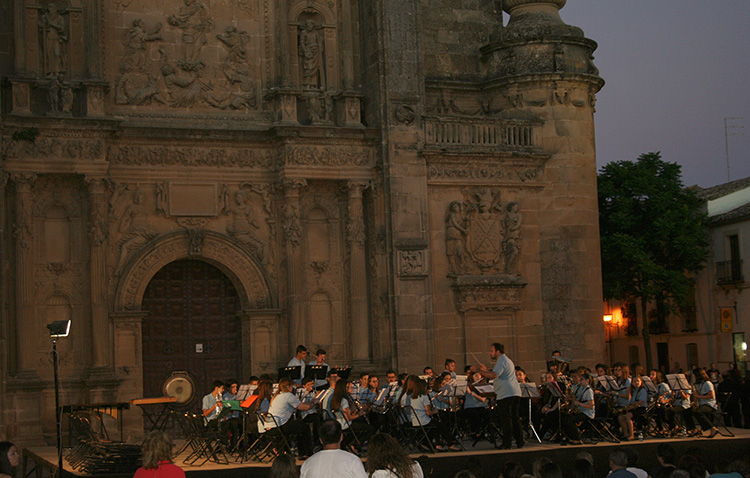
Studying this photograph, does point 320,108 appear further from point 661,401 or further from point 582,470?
point 582,470

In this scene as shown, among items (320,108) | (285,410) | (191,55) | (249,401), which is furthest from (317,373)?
(191,55)

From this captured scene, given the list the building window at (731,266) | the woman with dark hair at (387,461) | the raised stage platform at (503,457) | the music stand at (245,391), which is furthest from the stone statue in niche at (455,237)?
the woman with dark hair at (387,461)

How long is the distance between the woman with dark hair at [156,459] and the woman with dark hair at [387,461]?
5.52 feet

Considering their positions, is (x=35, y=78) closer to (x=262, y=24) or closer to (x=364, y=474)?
(x=262, y=24)

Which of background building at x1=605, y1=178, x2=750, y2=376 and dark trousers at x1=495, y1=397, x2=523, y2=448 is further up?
background building at x1=605, y1=178, x2=750, y2=376

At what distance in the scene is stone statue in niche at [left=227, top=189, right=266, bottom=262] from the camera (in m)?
25.0

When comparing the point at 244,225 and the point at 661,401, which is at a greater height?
the point at 244,225

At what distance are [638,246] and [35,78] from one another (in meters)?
18.8

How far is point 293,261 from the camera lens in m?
25.0

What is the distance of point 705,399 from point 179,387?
385 inches

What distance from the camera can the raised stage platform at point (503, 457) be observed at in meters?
17.9

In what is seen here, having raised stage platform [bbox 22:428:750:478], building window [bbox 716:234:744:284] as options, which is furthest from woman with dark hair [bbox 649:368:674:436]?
building window [bbox 716:234:744:284]

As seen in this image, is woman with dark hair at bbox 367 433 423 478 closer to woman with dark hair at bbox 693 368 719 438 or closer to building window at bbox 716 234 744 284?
woman with dark hair at bbox 693 368 719 438

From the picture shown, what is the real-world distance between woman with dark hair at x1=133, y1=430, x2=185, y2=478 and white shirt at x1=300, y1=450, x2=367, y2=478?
122 cm
